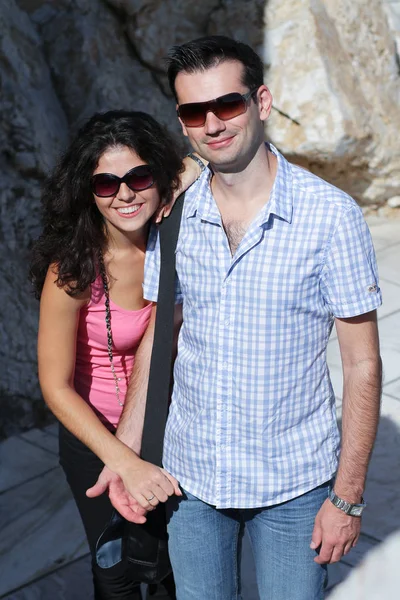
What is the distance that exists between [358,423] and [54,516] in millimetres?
2271

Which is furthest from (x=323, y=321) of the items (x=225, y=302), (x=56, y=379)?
(x=56, y=379)

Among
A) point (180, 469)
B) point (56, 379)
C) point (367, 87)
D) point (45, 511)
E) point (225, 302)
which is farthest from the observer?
point (367, 87)

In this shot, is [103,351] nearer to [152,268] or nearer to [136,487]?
[152,268]

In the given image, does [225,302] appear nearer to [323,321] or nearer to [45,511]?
[323,321]

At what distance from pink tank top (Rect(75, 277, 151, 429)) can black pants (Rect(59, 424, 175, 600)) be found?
0.39ft

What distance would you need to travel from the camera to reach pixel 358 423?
2344 millimetres

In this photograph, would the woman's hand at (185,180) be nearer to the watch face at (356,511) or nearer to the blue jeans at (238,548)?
the blue jeans at (238,548)

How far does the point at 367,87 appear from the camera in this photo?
700 centimetres

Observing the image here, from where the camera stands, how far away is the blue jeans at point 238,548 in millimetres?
2404

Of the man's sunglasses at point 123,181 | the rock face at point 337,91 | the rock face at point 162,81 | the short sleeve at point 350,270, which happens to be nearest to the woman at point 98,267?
the man's sunglasses at point 123,181

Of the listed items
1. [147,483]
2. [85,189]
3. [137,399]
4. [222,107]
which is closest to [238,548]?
[147,483]

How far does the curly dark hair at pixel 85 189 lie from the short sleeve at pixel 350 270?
0.57m

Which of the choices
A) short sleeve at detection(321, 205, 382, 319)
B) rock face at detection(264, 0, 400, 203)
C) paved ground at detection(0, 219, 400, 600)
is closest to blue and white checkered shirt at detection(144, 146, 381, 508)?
short sleeve at detection(321, 205, 382, 319)

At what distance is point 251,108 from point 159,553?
4.14 ft
